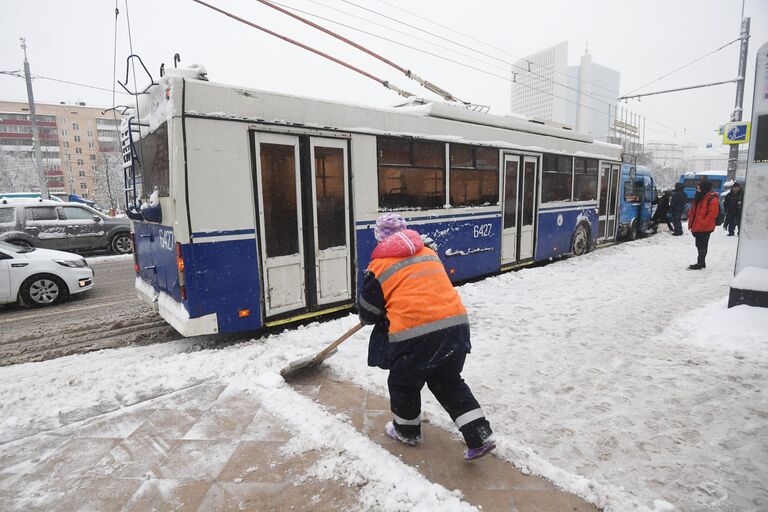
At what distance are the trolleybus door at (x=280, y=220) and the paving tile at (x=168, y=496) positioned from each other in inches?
102

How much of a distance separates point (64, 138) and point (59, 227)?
82877 mm

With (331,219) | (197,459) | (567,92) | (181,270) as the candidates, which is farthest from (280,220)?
(567,92)

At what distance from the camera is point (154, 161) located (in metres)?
4.98

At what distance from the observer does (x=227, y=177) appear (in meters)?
4.60

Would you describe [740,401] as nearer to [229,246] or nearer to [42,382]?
[229,246]

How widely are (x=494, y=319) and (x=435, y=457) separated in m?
3.18

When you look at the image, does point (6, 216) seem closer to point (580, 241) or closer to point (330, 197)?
point (330, 197)

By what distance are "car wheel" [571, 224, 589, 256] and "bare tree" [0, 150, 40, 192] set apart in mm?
62688

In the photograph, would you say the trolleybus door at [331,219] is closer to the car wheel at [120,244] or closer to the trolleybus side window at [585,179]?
the trolleybus side window at [585,179]

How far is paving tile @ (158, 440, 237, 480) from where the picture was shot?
2703 mm

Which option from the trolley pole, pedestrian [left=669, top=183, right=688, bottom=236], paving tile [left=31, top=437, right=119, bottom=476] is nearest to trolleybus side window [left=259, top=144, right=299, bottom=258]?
paving tile [left=31, top=437, right=119, bottom=476]

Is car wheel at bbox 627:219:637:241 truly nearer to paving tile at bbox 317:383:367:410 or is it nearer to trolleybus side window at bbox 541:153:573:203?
trolleybus side window at bbox 541:153:573:203

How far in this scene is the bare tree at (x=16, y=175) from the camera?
1909 inches

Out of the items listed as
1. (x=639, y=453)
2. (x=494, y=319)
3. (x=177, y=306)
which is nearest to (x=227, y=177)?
(x=177, y=306)
